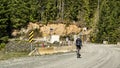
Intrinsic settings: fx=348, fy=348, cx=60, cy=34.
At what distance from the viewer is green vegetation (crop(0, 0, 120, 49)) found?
9406cm

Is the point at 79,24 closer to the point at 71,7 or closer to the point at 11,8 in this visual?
the point at 71,7

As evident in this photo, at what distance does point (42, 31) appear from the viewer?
326ft

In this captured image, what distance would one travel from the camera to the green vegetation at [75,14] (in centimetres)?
9406

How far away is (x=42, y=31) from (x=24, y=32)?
5520 millimetres

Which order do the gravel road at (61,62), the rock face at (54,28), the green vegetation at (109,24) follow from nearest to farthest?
the gravel road at (61,62), the rock face at (54,28), the green vegetation at (109,24)

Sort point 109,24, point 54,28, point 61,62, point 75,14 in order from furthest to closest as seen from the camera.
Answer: point 75,14 < point 109,24 < point 54,28 < point 61,62

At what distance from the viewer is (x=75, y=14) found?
113375 mm

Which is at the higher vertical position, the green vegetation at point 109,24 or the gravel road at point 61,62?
the gravel road at point 61,62

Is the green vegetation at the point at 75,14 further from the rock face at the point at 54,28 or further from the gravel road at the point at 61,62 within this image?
the gravel road at the point at 61,62

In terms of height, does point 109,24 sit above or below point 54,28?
above

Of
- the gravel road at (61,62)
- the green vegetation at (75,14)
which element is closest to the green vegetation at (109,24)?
the green vegetation at (75,14)

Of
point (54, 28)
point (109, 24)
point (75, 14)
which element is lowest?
point (54, 28)

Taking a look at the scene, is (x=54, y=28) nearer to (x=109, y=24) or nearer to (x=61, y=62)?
(x=109, y=24)

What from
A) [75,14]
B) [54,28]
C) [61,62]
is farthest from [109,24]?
[61,62]
